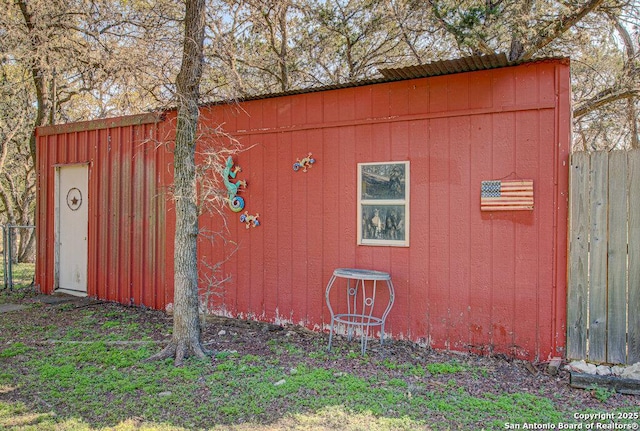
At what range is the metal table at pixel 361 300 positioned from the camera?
14.4 ft

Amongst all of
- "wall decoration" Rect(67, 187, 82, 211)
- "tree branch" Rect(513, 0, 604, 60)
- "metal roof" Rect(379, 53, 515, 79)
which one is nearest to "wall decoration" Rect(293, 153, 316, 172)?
"metal roof" Rect(379, 53, 515, 79)

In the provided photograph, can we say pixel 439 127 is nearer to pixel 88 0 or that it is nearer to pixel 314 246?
pixel 314 246

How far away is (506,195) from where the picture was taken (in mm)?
4066

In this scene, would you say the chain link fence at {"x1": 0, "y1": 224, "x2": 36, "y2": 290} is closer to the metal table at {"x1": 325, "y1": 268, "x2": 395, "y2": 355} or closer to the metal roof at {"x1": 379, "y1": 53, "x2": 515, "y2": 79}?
the metal table at {"x1": 325, "y1": 268, "x2": 395, "y2": 355}

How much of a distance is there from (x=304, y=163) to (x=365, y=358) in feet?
7.15

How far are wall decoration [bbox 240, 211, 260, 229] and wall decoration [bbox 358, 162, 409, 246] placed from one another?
131 cm

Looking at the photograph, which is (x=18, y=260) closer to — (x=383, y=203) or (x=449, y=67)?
(x=383, y=203)

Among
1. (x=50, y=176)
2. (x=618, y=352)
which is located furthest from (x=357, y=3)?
(x=618, y=352)

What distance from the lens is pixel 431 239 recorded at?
4.40 metres

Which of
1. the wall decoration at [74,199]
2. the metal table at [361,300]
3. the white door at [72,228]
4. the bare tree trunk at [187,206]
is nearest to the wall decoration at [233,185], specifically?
the bare tree trunk at [187,206]

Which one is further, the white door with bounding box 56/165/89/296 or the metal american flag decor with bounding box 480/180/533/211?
the white door with bounding box 56/165/89/296

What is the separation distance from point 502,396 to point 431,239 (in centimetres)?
157

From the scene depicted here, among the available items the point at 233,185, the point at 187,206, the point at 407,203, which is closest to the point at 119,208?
the point at 233,185

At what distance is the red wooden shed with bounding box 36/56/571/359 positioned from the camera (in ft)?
13.0
